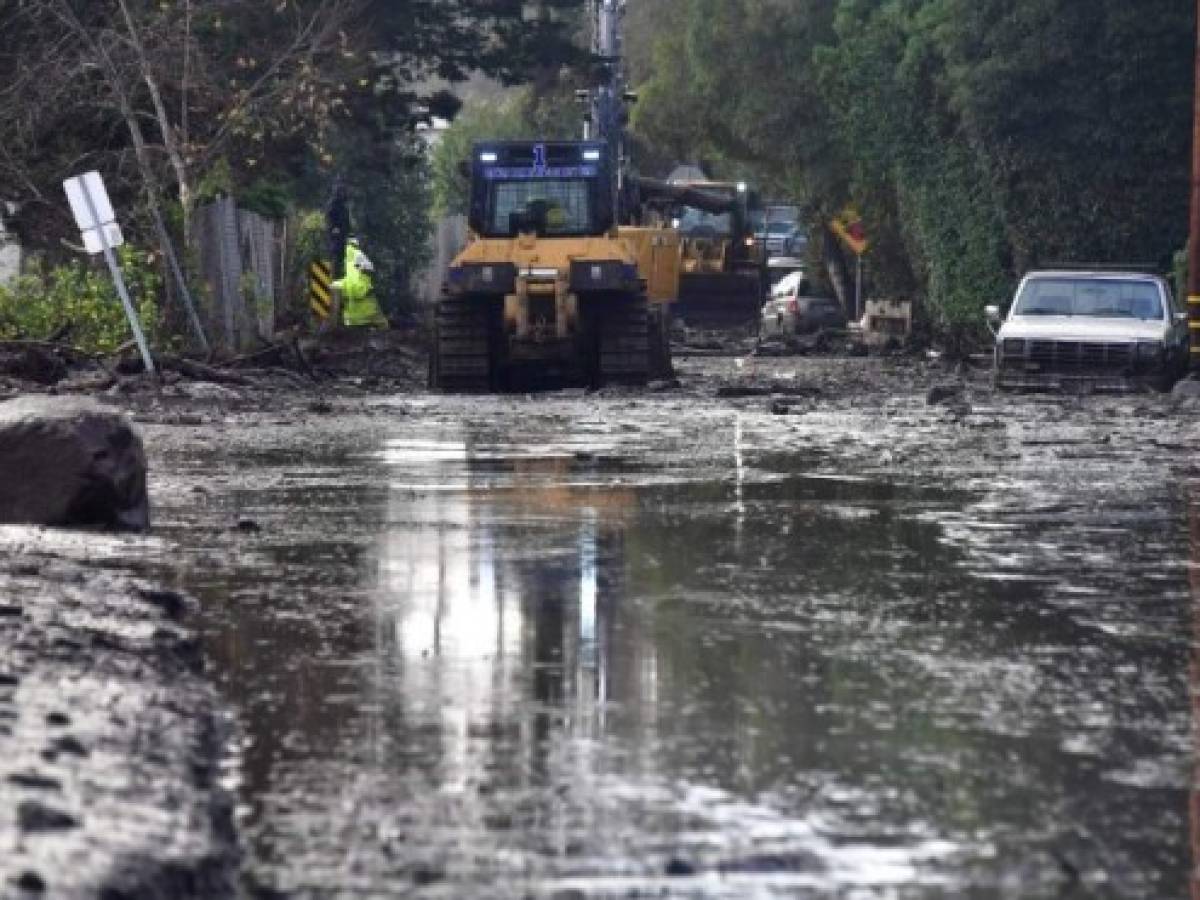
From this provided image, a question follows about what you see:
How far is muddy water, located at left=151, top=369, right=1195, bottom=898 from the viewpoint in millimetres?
7098

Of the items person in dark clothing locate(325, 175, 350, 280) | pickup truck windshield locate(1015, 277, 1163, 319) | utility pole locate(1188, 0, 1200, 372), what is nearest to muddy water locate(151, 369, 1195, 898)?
pickup truck windshield locate(1015, 277, 1163, 319)

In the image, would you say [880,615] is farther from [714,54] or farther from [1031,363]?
[714,54]

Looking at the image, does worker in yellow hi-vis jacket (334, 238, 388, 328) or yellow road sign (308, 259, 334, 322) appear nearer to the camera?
worker in yellow hi-vis jacket (334, 238, 388, 328)

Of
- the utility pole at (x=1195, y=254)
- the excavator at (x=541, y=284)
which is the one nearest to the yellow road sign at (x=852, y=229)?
the utility pole at (x=1195, y=254)

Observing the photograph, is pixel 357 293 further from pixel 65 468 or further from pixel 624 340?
pixel 65 468

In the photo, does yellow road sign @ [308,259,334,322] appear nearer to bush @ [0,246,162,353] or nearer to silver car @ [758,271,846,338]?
bush @ [0,246,162,353]

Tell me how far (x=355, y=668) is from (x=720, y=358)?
36.7 metres

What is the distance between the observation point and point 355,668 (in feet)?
33.1

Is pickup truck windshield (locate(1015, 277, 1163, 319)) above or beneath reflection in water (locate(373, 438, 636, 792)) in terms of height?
above

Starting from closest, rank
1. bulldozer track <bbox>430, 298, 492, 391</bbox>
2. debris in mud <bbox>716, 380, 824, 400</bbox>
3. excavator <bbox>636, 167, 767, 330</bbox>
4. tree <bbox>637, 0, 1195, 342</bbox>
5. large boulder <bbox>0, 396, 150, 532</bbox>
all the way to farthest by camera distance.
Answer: large boulder <bbox>0, 396, 150, 532</bbox>
debris in mud <bbox>716, 380, 824, 400</bbox>
bulldozer track <bbox>430, 298, 492, 391</bbox>
tree <bbox>637, 0, 1195, 342</bbox>
excavator <bbox>636, 167, 767, 330</bbox>

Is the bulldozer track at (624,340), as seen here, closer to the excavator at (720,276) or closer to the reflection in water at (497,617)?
the reflection in water at (497,617)

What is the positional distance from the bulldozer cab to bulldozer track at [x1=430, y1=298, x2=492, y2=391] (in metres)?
1.12

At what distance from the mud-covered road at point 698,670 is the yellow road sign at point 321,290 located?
22821 millimetres

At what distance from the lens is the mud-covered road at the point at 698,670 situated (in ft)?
23.3
